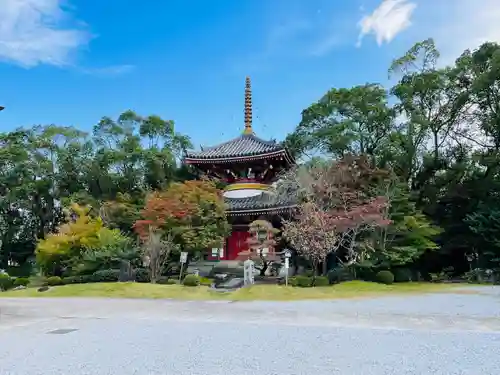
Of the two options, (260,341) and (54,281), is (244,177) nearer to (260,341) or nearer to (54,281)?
(54,281)

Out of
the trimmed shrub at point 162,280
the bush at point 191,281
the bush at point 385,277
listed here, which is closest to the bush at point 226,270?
the trimmed shrub at point 162,280

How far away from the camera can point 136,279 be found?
20.4 metres

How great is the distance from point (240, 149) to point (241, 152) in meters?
0.69

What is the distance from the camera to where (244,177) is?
2556 centimetres

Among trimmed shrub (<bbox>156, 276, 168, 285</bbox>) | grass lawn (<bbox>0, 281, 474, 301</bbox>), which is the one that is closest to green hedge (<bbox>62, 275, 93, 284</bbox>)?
grass lawn (<bbox>0, 281, 474, 301</bbox>)

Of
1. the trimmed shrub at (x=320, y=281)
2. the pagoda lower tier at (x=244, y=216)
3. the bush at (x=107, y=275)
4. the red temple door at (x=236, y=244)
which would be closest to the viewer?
the trimmed shrub at (x=320, y=281)

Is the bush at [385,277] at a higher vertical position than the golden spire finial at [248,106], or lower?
lower

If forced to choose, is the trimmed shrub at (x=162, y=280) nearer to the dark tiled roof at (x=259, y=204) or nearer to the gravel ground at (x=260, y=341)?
the dark tiled roof at (x=259, y=204)

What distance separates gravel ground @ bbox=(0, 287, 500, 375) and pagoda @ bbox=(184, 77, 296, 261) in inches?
451

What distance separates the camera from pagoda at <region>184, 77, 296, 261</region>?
906 inches

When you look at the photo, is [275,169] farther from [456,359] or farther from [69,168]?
[456,359]

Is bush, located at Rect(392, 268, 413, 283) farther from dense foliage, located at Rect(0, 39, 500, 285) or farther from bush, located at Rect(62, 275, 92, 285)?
bush, located at Rect(62, 275, 92, 285)

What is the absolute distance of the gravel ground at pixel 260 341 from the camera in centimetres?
520

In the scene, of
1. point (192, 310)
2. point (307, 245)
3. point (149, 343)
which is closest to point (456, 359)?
point (149, 343)
